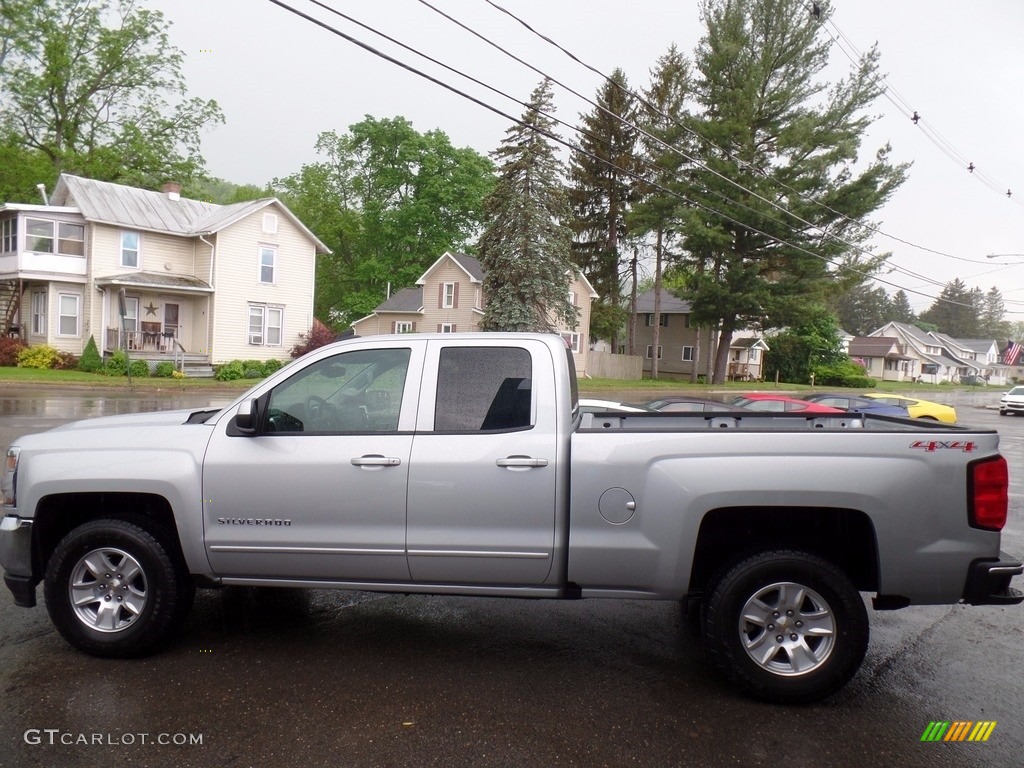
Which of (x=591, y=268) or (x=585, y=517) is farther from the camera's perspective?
(x=591, y=268)

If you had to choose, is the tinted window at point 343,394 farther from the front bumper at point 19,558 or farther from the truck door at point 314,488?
the front bumper at point 19,558

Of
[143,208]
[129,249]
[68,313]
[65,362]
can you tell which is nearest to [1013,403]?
[129,249]

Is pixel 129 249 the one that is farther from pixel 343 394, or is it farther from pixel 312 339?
pixel 343 394

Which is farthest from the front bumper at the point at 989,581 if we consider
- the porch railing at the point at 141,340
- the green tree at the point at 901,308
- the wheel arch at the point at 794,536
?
the green tree at the point at 901,308

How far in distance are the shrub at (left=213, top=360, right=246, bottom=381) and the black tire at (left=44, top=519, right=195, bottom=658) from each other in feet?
93.7

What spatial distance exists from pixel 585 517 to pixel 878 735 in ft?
5.78

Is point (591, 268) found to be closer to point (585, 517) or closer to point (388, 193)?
point (388, 193)

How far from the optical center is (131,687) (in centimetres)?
395

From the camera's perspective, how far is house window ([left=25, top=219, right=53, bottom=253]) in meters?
32.2

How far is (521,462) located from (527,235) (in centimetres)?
2904

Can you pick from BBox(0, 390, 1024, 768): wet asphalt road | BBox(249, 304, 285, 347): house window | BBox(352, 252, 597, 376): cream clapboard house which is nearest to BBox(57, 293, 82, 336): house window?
BBox(249, 304, 285, 347): house window

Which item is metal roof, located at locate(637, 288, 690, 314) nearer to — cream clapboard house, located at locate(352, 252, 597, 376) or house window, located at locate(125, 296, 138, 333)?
cream clapboard house, located at locate(352, 252, 597, 376)

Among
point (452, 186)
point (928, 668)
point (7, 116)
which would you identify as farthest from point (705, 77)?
point (928, 668)

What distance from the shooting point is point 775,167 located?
132 feet
